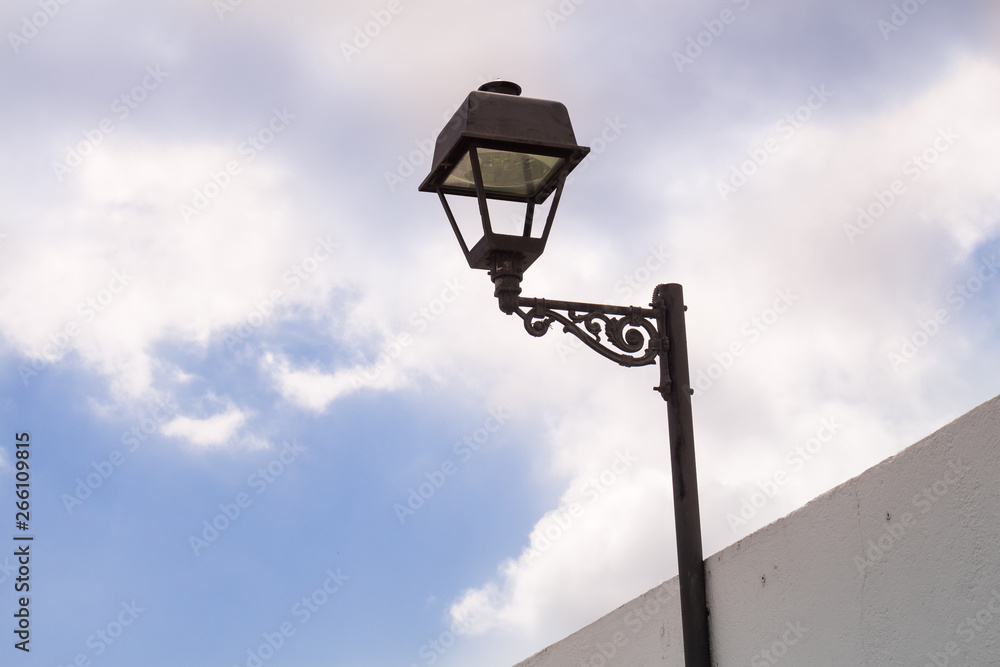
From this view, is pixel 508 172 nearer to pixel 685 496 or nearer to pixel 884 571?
pixel 685 496

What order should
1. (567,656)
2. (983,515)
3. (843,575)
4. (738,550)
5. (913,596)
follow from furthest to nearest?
1. (567,656)
2. (738,550)
3. (843,575)
4. (913,596)
5. (983,515)

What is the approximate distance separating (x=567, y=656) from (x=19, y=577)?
5738 mm

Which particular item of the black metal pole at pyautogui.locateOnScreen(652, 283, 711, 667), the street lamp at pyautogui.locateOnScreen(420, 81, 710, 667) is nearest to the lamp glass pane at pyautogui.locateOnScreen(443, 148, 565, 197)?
the street lamp at pyautogui.locateOnScreen(420, 81, 710, 667)

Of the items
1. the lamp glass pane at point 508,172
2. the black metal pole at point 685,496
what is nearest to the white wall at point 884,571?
the black metal pole at point 685,496

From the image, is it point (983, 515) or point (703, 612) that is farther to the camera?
point (703, 612)

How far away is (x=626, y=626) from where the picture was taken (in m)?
4.62

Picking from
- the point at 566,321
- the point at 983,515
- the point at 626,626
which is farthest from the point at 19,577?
the point at 983,515

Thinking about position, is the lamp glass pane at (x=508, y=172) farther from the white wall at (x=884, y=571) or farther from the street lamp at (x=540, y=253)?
the white wall at (x=884, y=571)

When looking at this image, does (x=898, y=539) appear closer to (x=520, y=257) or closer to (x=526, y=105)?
(x=520, y=257)

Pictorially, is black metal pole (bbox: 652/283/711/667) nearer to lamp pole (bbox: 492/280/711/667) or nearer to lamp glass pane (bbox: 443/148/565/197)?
lamp pole (bbox: 492/280/711/667)

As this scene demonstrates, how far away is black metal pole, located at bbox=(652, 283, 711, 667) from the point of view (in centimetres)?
390

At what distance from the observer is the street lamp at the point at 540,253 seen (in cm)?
389

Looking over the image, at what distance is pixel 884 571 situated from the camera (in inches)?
121

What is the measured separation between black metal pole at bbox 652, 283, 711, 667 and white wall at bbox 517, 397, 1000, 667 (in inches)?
2.1
